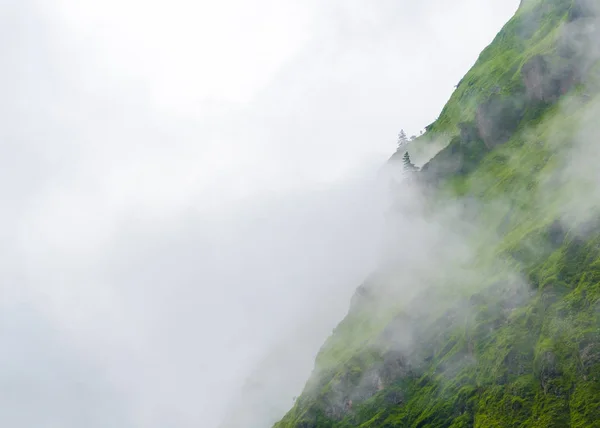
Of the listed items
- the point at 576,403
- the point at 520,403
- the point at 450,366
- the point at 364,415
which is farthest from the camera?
the point at 364,415

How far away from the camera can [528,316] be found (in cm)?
16350

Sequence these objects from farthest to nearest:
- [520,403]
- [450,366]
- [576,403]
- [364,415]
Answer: [364,415] < [450,366] < [520,403] < [576,403]

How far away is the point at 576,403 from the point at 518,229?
7076 centimetres

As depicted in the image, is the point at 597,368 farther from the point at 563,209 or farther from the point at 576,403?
the point at 563,209

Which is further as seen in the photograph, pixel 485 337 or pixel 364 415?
pixel 364 415

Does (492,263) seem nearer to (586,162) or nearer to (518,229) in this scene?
(518,229)

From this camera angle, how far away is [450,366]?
178m

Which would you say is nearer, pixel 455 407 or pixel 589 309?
pixel 589 309

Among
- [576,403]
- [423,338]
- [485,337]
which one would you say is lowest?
[576,403]

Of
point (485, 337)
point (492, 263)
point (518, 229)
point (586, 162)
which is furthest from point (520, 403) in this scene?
point (586, 162)

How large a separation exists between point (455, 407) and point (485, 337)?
64.2 feet

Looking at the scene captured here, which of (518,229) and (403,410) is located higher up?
(518,229)

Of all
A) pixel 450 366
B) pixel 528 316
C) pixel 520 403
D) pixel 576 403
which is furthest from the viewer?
pixel 450 366

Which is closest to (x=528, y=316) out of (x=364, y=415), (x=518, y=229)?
(x=518, y=229)
